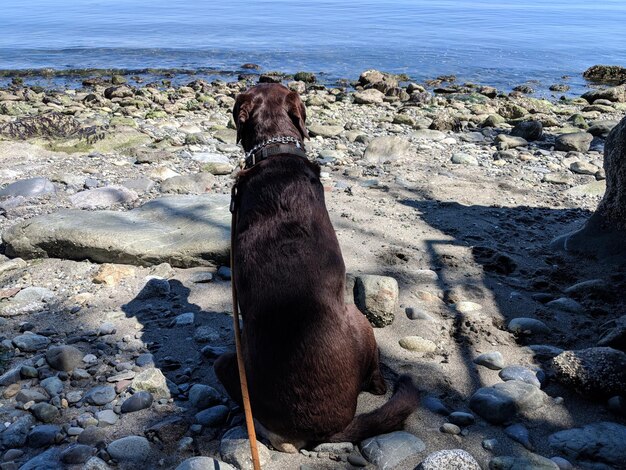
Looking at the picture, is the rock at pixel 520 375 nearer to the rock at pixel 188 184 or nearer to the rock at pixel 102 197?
the rock at pixel 188 184

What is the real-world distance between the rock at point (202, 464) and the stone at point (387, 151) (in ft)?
19.8

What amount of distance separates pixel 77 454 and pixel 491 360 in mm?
2489

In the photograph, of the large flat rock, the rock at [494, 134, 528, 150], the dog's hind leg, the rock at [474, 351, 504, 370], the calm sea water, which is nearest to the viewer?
the dog's hind leg

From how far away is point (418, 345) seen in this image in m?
3.93

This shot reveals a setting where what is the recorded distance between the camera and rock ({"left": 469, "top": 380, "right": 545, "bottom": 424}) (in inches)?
125

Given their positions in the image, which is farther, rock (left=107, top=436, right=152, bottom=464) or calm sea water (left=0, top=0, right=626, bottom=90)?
calm sea water (left=0, top=0, right=626, bottom=90)

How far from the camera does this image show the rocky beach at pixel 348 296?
297 centimetres

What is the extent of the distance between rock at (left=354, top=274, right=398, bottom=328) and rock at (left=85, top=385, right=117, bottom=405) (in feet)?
5.89

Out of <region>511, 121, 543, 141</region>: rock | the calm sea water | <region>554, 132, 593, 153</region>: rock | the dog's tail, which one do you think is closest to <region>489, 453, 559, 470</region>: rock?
the dog's tail

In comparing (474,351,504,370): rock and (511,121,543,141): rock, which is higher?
(511,121,543,141): rock

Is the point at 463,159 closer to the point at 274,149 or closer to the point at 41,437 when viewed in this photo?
the point at 274,149

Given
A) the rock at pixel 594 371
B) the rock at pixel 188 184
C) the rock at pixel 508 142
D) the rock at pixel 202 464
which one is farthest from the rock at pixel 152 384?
the rock at pixel 508 142

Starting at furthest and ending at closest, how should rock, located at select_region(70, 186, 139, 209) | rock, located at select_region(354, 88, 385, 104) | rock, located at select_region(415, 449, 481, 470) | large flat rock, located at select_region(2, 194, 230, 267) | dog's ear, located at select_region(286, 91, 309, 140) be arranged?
rock, located at select_region(354, 88, 385, 104)
rock, located at select_region(70, 186, 139, 209)
large flat rock, located at select_region(2, 194, 230, 267)
dog's ear, located at select_region(286, 91, 309, 140)
rock, located at select_region(415, 449, 481, 470)

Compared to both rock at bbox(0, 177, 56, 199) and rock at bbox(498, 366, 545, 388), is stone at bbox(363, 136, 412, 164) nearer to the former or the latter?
rock at bbox(0, 177, 56, 199)
